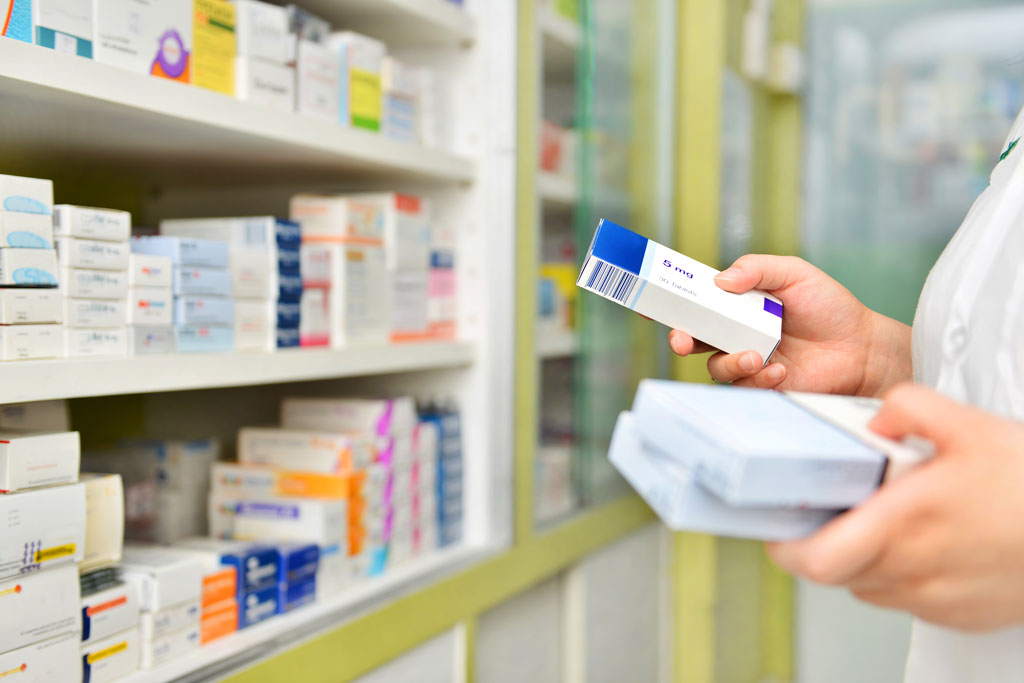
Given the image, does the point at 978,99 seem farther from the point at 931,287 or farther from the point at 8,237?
the point at 8,237

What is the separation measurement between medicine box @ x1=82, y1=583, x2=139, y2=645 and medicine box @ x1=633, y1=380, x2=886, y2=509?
80 cm

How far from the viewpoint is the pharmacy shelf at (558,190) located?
2.09 m

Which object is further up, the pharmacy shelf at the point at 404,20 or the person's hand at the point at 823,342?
the pharmacy shelf at the point at 404,20

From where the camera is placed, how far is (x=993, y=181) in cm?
88

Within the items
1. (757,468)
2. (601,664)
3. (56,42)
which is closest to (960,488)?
(757,468)

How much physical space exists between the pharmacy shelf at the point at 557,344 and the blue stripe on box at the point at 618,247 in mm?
1141

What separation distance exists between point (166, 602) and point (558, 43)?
5.13 feet

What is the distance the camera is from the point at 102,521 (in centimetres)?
115

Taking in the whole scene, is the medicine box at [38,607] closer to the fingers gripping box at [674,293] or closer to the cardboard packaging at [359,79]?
the fingers gripping box at [674,293]

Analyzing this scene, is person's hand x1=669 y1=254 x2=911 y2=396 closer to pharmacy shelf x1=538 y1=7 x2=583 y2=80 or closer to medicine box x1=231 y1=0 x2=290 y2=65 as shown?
medicine box x1=231 y1=0 x2=290 y2=65

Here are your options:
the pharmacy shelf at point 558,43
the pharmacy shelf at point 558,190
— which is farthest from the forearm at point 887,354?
the pharmacy shelf at point 558,43

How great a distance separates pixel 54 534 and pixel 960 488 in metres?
0.97

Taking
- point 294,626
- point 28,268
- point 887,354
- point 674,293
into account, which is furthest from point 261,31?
point 887,354

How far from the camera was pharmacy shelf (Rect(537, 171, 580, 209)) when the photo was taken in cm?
209
